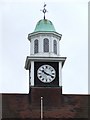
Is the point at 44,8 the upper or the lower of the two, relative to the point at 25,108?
upper

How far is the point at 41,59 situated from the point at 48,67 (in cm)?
76

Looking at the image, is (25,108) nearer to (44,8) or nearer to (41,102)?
(41,102)

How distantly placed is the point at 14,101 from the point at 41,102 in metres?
2.25

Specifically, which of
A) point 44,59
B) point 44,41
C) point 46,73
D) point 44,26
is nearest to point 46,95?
point 46,73

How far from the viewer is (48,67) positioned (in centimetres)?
9575

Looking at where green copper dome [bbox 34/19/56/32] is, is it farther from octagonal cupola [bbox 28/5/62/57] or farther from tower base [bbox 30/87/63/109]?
tower base [bbox 30/87/63/109]

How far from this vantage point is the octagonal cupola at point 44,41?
316ft

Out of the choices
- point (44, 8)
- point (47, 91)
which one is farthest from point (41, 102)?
point (44, 8)

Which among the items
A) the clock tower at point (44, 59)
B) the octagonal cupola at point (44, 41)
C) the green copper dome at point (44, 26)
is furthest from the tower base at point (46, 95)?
the green copper dome at point (44, 26)

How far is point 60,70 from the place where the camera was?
95.8 m

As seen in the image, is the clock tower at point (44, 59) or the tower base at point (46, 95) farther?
the clock tower at point (44, 59)

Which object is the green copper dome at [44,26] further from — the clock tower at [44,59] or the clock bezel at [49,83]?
the clock bezel at [49,83]

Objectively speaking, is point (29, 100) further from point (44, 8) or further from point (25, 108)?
point (44, 8)

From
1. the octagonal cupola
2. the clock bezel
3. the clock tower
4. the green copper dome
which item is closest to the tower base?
the clock tower
